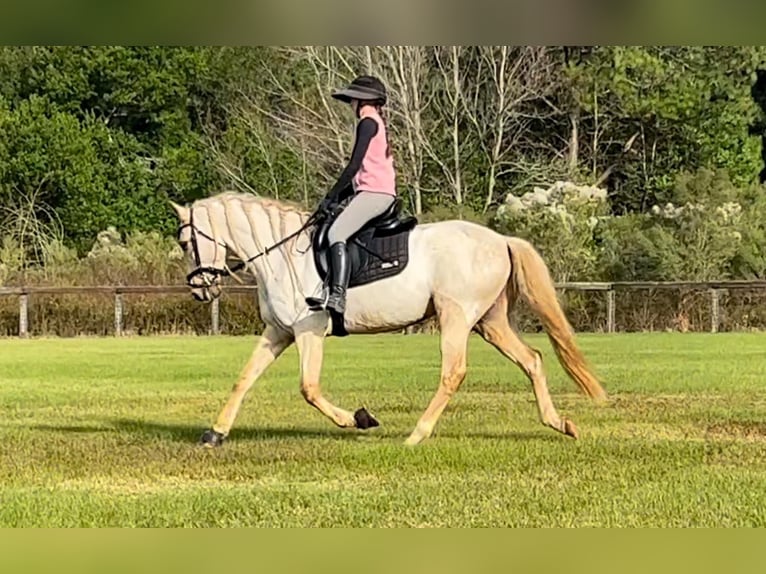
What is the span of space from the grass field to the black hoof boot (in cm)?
7

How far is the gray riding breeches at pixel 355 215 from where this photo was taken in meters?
6.78

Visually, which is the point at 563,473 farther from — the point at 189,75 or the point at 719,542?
the point at 189,75

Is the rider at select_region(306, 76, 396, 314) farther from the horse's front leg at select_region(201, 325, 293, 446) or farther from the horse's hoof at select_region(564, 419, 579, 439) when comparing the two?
the horse's hoof at select_region(564, 419, 579, 439)

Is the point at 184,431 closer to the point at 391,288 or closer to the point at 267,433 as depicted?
the point at 267,433

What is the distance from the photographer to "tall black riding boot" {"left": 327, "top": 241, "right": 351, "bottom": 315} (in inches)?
267

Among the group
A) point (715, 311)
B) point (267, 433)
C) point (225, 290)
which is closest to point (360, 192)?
point (267, 433)

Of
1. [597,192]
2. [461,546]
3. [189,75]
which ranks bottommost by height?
[461,546]

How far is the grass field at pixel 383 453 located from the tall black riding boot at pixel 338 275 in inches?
33.3

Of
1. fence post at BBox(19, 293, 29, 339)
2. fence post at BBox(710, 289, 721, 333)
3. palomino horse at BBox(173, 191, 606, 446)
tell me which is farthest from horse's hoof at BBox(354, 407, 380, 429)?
fence post at BBox(710, 289, 721, 333)

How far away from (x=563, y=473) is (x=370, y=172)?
1.97 metres

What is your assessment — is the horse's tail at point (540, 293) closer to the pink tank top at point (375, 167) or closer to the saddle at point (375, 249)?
the saddle at point (375, 249)

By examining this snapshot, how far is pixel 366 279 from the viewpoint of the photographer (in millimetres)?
6898

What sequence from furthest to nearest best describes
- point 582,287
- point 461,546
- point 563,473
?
1. point 582,287
2. point 563,473
3. point 461,546

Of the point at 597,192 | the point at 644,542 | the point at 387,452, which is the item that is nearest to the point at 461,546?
the point at 644,542
